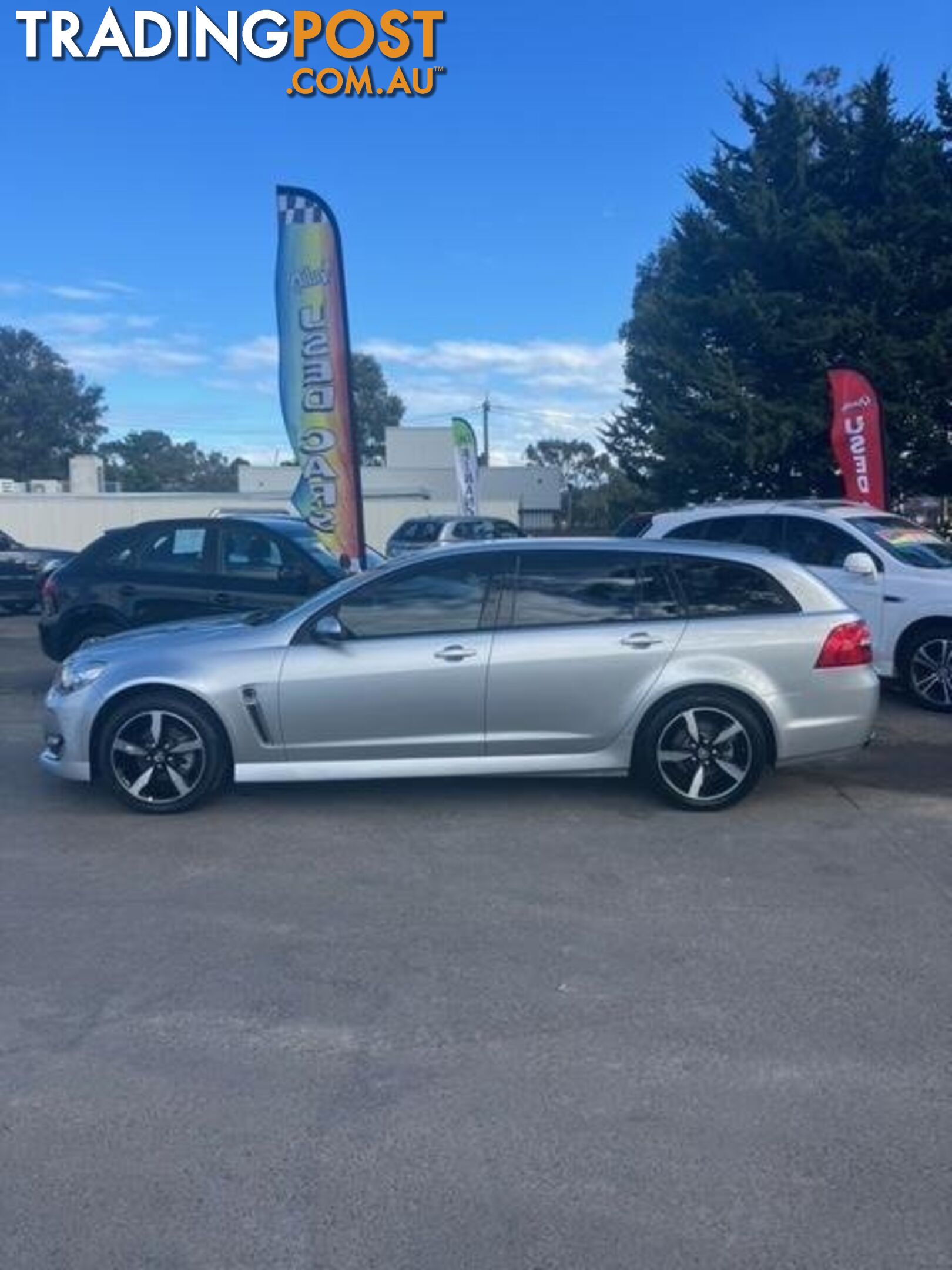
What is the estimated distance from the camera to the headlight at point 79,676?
6629mm

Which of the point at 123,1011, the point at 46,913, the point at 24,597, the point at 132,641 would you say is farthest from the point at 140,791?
the point at 24,597

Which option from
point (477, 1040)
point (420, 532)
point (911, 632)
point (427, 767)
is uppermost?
point (420, 532)

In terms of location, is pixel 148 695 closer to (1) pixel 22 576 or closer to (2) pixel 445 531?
(1) pixel 22 576

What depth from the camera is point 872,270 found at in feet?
75.2

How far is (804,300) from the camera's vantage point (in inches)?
935

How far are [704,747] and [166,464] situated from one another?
307 ft

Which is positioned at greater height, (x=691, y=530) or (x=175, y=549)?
(x=691, y=530)

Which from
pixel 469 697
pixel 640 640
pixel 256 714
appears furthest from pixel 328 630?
pixel 640 640

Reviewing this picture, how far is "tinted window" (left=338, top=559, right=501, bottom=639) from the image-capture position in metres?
6.64

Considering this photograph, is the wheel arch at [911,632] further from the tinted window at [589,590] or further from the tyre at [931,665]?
the tinted window at [589,590]

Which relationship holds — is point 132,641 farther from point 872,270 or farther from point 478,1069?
point 872,270

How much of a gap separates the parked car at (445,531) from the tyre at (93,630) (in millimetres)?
12800

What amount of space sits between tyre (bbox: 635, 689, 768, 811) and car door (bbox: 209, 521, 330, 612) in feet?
15.8

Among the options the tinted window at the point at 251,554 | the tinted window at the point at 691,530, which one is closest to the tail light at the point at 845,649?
the tinted window at the point at 691,530
